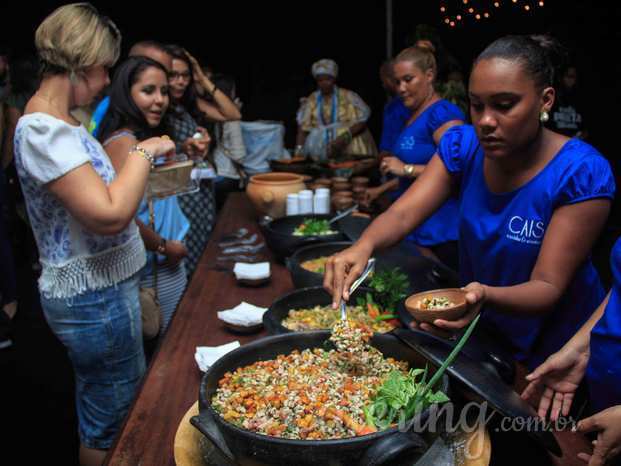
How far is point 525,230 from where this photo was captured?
1.59 meters

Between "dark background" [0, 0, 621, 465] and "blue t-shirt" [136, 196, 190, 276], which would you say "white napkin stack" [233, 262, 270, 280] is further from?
"dark background" [0, 0, 621, 465]

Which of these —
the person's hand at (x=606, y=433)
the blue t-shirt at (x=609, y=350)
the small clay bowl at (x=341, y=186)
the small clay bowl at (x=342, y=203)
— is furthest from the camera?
the small clay bowl at (x=341, y=186)

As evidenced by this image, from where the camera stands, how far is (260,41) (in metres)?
7.77

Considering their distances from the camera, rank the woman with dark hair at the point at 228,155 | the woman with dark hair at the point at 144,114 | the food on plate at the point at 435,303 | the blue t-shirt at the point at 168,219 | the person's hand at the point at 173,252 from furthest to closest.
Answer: the woman with dark hair at the point at 228,155, the blue t-shirt at the point at 168,219, the person's hand at the point at 173,252, the woman with dark hair at the point at 144,114, the food on plate at the point at 435,303

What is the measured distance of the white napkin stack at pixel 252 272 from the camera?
2242 mm

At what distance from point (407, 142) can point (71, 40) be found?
2061mm

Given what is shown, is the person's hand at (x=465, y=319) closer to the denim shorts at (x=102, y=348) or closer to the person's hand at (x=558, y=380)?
the person's hand at (x=558, y=380)

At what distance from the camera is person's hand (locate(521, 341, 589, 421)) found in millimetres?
1244

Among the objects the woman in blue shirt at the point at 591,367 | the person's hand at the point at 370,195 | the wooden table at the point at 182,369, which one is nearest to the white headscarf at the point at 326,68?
the person's hand at the point at 370,195

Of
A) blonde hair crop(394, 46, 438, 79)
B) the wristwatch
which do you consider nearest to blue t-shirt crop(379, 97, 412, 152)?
blonde hair crop(394, 46, 438, 79)

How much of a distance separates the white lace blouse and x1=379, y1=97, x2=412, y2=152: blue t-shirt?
9.20 ft

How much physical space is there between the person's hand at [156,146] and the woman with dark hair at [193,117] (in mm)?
721

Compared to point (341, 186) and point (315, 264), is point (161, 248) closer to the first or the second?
point (315, 264)

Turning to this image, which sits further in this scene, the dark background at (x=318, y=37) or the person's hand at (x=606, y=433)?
the dark background at (x=318, y=37)
